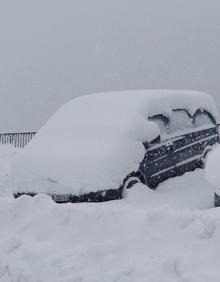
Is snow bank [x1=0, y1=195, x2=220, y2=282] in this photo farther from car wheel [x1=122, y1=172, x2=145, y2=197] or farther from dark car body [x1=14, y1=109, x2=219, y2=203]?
car wheel [x1=122, y1=172, x2=145, y2=197]

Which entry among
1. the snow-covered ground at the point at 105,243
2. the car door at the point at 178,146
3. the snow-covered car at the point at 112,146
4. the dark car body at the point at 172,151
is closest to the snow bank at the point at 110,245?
the snow-covered ground at the point at 105,243

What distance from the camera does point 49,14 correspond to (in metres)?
86.0

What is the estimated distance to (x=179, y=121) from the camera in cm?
880

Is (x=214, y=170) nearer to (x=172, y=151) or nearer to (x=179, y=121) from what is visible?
(x=172, y=151)

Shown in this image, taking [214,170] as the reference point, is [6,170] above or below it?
below

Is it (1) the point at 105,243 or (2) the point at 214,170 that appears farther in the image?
(2) the point at 214,170

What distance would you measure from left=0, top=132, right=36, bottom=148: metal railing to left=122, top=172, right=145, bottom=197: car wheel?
12.8m

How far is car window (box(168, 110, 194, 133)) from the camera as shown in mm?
8594

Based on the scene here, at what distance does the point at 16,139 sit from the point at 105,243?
15.9 meters

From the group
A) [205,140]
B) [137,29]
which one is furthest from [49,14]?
[205,140]

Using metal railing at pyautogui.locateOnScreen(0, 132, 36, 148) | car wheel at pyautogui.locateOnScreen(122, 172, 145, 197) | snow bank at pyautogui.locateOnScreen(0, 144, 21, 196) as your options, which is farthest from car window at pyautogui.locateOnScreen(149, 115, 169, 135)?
metal railing at pyautogui.locateOnScreen(0, 132, 36, 148)

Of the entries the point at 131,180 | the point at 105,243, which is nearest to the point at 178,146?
the point at 131,180

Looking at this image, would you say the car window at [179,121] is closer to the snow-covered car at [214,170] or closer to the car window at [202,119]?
the car window at [202,119]

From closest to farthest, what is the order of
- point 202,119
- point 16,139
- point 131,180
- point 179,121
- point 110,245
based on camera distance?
point 110,245 → point 131,180 → point 179,121 → point 202,119 → point 16,139
